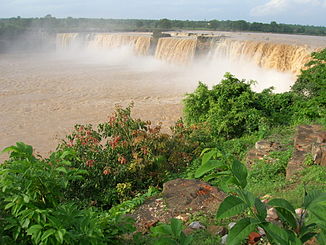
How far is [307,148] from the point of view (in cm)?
536

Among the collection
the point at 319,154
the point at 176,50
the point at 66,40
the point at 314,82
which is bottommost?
the point at 66,40

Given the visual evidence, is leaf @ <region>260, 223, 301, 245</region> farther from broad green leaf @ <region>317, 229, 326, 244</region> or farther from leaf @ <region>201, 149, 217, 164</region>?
leaf @ <region>201, 149, 217, 164</region>

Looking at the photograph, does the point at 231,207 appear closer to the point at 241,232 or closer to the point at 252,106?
the point at 241,232

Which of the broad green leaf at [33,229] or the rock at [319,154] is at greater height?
the broad green leaf at [33,229]

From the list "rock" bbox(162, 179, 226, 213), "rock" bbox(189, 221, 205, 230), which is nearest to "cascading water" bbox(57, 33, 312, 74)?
"rock" bbox(162, 179, 226, 213)

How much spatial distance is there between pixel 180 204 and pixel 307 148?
2.40 meters

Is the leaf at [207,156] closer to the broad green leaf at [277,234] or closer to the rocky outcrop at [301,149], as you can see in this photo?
the broad green leaf at [277,234]

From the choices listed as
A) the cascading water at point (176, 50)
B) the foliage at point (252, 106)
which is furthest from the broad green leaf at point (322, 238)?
the cascading water at point (176, 50)

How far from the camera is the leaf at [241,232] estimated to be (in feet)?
4.07

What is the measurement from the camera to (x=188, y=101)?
29.2ft

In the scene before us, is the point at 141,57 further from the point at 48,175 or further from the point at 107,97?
the point at 48,175

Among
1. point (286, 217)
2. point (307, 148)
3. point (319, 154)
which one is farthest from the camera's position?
point (307, 148)

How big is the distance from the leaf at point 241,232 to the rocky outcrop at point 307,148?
138 inches

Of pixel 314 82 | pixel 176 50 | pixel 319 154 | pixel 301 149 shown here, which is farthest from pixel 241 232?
pixel 176 50
